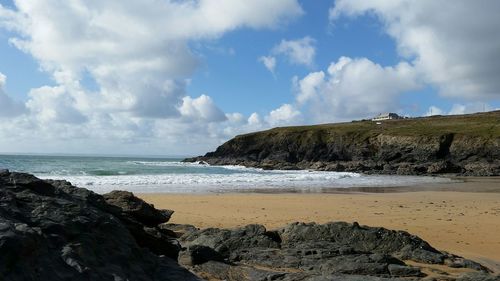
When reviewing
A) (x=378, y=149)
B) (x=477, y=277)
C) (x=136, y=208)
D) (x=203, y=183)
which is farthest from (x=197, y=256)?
(x=378, y=149)

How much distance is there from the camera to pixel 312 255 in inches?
310

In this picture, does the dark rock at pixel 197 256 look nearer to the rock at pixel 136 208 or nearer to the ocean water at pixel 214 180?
the rock at pixel 136 208

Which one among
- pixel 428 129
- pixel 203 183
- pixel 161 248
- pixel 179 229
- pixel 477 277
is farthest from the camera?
pixel 428 129

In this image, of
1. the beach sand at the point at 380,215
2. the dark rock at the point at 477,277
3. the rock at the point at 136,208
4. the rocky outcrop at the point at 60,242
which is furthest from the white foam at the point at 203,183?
the rocky outcrop at the point at 60,242

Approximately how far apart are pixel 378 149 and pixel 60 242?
77.8m

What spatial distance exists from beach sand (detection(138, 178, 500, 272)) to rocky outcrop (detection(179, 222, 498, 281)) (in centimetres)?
164

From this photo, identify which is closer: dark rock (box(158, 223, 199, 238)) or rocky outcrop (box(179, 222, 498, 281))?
rocky outcrop (box(179, 222, 498, 281))

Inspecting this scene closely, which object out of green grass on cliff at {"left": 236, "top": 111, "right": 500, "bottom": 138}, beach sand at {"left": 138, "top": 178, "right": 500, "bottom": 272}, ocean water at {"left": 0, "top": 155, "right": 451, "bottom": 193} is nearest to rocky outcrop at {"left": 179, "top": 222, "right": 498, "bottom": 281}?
beach sand at {"left": 138, "top": 178, "right": 500, "bottom": 272}

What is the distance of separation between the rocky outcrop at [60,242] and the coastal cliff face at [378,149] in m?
53.7

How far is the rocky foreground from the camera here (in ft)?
13.7

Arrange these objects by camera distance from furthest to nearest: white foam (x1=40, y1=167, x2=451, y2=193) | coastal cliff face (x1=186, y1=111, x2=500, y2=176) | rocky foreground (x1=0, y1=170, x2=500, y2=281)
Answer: coastal cliff face (x1=186, y1=111, x2=500, y2=176) → white foam (x1=40, y1=167, x2=451, y2=193) → rocky foreground (x1=0, y1=170, x2=500, y2=281)

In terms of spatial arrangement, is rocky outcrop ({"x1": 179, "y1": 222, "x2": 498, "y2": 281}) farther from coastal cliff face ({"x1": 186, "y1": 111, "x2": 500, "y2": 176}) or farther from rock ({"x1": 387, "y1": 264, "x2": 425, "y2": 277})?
coastal cliff face ({"x1": 186, "y1": 111, "x2": 500, "y2": 176})

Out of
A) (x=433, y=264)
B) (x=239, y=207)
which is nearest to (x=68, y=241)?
(x=433, y=264)

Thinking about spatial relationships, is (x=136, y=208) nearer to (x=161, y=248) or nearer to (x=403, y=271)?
(x=161, y=248)
